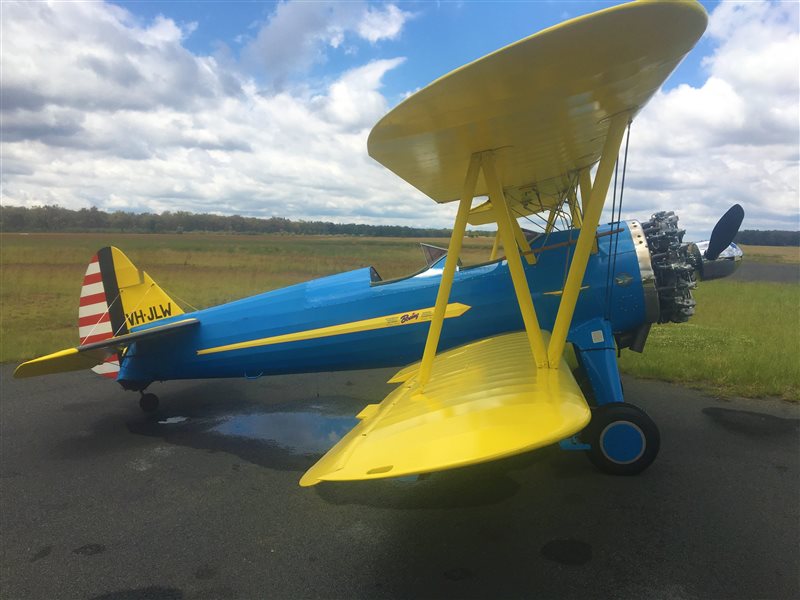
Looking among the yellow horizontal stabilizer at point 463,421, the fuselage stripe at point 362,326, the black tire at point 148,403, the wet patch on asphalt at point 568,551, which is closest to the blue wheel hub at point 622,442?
the yellow horizontal stabilizer at point 463,421

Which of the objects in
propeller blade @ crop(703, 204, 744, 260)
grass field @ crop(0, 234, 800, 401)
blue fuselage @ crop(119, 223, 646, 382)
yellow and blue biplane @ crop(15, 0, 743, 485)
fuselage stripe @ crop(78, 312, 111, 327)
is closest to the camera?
yellow and blue biplane @ crop(15, 0, 743, 485)

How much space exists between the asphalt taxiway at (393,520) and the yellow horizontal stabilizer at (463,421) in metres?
0.82

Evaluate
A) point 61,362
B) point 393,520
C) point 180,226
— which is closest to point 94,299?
point 61,362

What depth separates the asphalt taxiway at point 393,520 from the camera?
2.63 meters

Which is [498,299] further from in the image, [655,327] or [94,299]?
[655,327]

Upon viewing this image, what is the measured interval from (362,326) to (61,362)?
9.51 ft

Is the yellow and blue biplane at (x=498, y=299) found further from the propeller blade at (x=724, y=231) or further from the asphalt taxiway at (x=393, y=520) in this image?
the asphalt taxiway at (x=393, y=520)

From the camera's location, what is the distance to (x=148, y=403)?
5926 mm

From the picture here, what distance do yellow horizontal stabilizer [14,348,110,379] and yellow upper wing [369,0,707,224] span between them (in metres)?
3.57

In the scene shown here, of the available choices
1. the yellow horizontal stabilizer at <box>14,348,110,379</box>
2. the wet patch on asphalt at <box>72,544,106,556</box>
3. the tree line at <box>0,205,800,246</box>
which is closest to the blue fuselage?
the yellow horizontal stabilizer at <box>14,348,110,379</box>

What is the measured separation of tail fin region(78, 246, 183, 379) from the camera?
584 centimetres

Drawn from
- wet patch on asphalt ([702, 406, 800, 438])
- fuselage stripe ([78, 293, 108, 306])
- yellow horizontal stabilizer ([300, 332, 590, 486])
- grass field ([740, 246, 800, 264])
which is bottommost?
grass field ([740, 246, 800, 264])

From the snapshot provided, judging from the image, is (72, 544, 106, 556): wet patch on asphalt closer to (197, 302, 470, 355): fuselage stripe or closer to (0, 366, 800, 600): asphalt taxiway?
(0, 366, 800, 600): asphalt taxiway

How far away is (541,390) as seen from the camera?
111 inches
